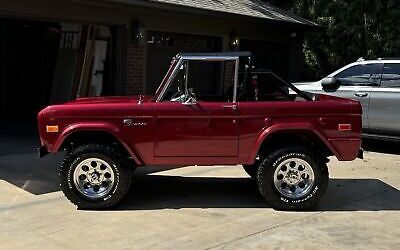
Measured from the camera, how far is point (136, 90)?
1124 cm

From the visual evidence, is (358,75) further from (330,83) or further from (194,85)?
(194,85)

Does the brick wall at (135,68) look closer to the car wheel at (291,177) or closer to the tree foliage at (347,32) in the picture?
the car wheel at (291,177)

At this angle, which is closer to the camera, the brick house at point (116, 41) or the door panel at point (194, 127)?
the door panel at point (194, 127)

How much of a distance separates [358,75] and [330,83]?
0.61 m

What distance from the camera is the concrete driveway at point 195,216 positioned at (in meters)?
4.87

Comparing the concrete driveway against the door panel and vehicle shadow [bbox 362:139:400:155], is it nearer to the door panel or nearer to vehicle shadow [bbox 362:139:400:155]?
the door panel

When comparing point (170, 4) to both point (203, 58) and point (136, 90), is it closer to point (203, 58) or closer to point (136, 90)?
point (136, 90)

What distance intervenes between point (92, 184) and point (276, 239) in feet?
7.12

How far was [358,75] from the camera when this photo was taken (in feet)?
33.0

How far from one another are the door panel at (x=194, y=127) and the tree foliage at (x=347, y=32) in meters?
11.9

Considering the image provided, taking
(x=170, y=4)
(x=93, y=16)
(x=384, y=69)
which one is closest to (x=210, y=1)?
(x=170, y=4)

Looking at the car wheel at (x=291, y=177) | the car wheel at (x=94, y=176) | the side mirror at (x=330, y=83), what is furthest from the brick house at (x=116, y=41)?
the car wheel at (x=291, y=177)

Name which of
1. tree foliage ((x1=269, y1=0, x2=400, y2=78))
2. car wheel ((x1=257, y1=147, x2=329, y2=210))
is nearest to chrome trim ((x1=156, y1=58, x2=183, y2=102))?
car wheel ((x1=257, y1=147, x2=329, y2=210))

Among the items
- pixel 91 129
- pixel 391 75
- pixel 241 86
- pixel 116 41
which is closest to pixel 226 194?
pixel 241 86
